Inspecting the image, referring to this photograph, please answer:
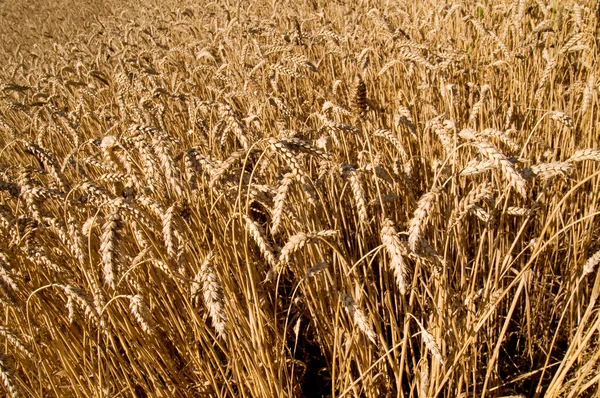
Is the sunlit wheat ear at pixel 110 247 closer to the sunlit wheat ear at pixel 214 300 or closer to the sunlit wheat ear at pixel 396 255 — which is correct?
the sunlit wheat ear at pixel 214 300

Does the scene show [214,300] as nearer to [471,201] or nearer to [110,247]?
[110,247]

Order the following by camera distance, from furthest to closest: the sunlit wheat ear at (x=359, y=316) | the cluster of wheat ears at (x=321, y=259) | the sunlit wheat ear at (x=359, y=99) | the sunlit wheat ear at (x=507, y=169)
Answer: the sunlit wheat ear at (x=359, y=99) → the cluster of wheat ears at (x=321, y=259) → the sunlit wheat ear at (x=359, y=316) → the sunlit wheat ear at (x=507, y=169)

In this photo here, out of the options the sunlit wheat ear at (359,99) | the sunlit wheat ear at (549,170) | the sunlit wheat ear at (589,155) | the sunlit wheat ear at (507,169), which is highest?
the sunlit wheat ear at (359,99)

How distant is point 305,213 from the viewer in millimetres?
1475

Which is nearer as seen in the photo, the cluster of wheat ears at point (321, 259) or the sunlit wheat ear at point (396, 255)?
the sunlit wheat ear at point (396, 255)

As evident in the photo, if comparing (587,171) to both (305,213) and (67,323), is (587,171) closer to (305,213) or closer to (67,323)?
(305,213)

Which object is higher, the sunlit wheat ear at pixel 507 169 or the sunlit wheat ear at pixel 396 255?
the sunlit wheat ear at pixel 507 169

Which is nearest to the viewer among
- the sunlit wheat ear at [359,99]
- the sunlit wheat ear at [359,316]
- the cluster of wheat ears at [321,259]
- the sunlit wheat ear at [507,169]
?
the sunlit wheat ear at [507,169]

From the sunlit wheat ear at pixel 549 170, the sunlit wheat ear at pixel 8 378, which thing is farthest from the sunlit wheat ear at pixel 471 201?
the sunlit wheat ear at pixel 8 378

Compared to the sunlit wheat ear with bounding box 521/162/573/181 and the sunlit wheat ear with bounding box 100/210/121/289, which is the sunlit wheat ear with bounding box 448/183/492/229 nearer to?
the sunlit wheat ear with bounding box 521/162/573/181

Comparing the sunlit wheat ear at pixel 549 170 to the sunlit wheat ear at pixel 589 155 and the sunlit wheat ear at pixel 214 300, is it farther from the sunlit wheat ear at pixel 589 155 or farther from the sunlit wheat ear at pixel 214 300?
the sunlit wheat ear at pixel 214 300

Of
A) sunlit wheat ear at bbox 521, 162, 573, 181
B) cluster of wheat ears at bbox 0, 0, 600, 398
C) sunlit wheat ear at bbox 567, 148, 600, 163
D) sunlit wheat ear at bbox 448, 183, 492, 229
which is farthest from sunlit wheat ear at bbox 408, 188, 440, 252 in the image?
sunlit wheat ear at bbox 567, 148, 600, 163

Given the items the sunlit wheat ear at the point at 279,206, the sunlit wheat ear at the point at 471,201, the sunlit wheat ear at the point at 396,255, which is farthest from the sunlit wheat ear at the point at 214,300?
the sunlit wheat ear at the point at 471,201

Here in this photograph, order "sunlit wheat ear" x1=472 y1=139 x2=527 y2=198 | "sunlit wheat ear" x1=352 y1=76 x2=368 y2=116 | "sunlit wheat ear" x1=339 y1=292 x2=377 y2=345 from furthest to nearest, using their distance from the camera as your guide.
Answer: "sunlit wheat ear" x1=352 y1=76 x2=368 y2=116 < "sunlit wheat ear" x1=339 y1=292 x2=377 y2=345 < "sunlit wheat ear" x1=472 y1=139 x2=527 y2=198
